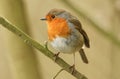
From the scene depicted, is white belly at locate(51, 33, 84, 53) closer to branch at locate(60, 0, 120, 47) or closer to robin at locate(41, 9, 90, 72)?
robin at locate(41, 9, 90, 72)

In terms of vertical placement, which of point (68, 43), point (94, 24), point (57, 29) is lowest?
point (68, 43)

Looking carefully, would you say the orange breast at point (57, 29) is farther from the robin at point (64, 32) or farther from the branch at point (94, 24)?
the branch at point (94, 24)

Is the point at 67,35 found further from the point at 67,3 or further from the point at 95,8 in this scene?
the point at 95,8

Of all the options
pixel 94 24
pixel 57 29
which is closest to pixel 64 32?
pixel 57 29

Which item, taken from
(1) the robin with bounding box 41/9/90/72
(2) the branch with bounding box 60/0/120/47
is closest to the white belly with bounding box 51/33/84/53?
(1) the robin with bounding box 41/9/90/72

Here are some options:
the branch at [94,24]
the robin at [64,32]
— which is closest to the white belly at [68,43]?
the robin at [64,32]

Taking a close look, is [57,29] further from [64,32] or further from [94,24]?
[94,24]
